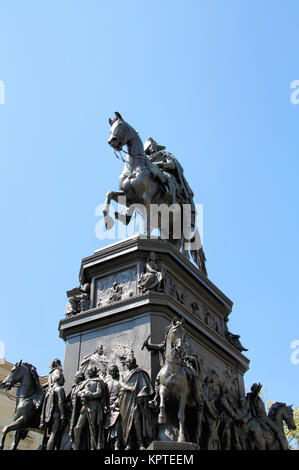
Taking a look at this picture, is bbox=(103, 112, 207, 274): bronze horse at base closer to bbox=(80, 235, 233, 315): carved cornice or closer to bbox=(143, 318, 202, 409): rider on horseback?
bbox=(80, 235, 233, 315): carved cornice

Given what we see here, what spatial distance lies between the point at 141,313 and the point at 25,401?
3.26 metres

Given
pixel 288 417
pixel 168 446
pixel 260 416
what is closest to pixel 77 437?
pixel 168 446

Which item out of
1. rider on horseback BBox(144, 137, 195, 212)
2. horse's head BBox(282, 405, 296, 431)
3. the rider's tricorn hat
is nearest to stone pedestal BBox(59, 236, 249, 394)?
horse's head BBox(282, 405, 296, 431)

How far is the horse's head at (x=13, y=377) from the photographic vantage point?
1182 cm

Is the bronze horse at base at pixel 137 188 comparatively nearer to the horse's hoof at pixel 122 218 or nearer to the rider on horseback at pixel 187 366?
the horse's hoof at pixel 122 218

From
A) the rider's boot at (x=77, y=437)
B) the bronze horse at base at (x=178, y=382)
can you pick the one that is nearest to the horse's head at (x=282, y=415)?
the bronze horse at base at (x=178, y=382)

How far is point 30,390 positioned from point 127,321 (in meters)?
2.71

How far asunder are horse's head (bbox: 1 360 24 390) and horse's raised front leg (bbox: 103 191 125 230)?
4914mm

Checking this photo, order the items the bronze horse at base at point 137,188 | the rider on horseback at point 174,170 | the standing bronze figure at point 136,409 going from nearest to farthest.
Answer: the standing bronze figure at point 136,409 → the bronze horse at base at point 137,188 → the rider on horseback at point 174,170

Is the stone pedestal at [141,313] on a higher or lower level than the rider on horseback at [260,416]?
higher

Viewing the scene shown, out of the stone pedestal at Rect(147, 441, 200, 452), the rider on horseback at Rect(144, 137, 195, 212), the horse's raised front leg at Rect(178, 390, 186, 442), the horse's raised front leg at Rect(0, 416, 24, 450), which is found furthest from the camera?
the rider on horseback at Rect(144, 137, 195, 212)

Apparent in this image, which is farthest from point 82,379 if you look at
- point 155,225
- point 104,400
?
point 155,225

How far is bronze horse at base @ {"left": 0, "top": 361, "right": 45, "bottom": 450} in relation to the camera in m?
11.2

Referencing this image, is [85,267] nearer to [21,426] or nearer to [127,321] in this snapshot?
[127,321]
